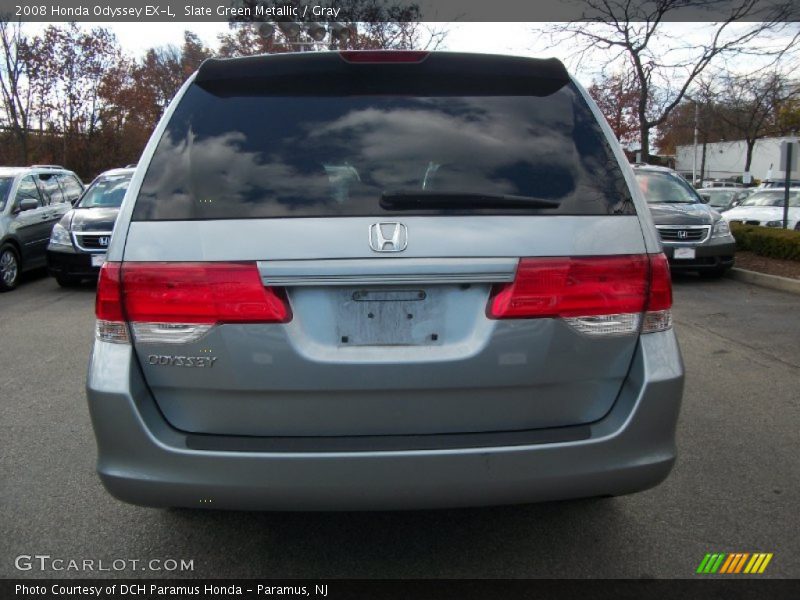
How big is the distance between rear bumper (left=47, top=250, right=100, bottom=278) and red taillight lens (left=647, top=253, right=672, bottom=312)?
869cm

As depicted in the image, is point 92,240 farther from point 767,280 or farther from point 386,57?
point 767,280

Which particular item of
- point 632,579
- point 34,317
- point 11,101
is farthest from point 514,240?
point 11,101

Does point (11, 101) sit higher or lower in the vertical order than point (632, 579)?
higher

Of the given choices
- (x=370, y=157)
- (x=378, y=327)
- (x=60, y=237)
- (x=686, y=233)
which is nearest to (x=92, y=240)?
(x=60, y=237)

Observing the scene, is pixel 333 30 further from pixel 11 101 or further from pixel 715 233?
pixel 11 101

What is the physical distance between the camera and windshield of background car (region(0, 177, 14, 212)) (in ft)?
33.7

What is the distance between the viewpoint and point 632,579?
2.65 metres

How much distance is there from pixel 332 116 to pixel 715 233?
30.7 feet

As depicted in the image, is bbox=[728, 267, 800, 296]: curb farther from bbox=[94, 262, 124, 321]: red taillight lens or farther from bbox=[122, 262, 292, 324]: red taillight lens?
bbox=[94, 262, 124, 321]: red taillight lens

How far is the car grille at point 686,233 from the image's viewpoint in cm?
1022

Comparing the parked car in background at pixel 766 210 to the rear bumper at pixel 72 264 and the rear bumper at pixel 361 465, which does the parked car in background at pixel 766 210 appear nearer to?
the rear bumper at pixel 72 264

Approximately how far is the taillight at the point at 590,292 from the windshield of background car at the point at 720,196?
23088 mm
